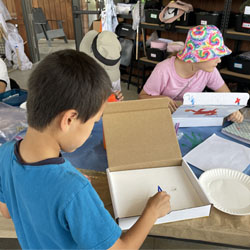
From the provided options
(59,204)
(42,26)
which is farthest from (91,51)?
(42,26)

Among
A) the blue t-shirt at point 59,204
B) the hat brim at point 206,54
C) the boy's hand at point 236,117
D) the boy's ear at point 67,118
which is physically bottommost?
the boy's hand at point 236,117

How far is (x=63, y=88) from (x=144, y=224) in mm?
419

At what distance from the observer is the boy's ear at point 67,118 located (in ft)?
1.68

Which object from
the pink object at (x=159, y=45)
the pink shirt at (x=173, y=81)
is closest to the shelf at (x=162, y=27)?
the pink object at (x=159, y=45)

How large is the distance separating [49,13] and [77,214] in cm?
799

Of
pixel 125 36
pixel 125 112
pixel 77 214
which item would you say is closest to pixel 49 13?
pixel 125 36

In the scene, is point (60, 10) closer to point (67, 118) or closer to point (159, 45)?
point (159, 45)

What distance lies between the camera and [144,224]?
2.20 feet

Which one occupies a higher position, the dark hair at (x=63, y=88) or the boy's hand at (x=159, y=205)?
the dark hair at (x=63, y=88)

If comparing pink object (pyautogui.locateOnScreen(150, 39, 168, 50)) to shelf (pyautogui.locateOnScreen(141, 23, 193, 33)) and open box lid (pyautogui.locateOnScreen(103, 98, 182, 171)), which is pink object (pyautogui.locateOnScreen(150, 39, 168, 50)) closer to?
shelf (pyautogui.locateOnScreen(141, 23, 193, 33))

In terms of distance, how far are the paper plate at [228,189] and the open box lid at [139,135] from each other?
14 centimetres

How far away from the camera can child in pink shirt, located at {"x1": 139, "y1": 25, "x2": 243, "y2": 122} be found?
1.44 meters

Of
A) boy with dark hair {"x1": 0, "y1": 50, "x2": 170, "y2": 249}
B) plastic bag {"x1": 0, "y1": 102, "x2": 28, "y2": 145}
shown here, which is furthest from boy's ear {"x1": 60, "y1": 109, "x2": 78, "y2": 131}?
plastic bag {"x1": 0, "y1": 102, "x2": 28, "y2": 145}

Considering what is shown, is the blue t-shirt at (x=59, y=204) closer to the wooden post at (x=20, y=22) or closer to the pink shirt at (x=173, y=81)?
the pink shirt at (x=173, y=81)
